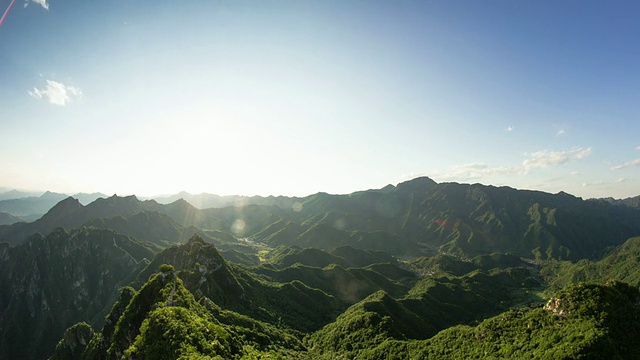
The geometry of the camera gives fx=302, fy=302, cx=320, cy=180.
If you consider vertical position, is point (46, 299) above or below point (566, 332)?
below

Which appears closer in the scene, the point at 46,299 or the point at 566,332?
the point at 566,332

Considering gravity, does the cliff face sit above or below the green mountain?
below

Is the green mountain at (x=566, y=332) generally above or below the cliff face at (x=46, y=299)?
above

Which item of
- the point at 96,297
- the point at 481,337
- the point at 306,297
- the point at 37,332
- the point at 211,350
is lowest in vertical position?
the point at 37,332

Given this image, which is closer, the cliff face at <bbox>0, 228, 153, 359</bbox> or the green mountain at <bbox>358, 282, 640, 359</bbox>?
the green mountain at <bbox>358, 282, 640, 359</bbox>

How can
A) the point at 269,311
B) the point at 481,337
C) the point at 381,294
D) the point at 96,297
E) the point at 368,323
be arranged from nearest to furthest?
the point at 481,337, the point at 368,323, the point at 269,311, the point at 381,294, the point at 96,297

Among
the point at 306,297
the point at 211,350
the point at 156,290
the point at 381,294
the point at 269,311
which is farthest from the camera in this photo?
the point at 306,297

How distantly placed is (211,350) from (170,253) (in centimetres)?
12931

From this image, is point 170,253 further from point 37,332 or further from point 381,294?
point 381,294

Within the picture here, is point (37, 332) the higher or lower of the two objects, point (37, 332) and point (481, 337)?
the lower

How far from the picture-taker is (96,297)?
602 feet

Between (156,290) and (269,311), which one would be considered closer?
(156,290)

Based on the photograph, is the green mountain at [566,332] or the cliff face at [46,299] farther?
the cliff face at [46,299]

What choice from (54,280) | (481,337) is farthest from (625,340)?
(54,280)
